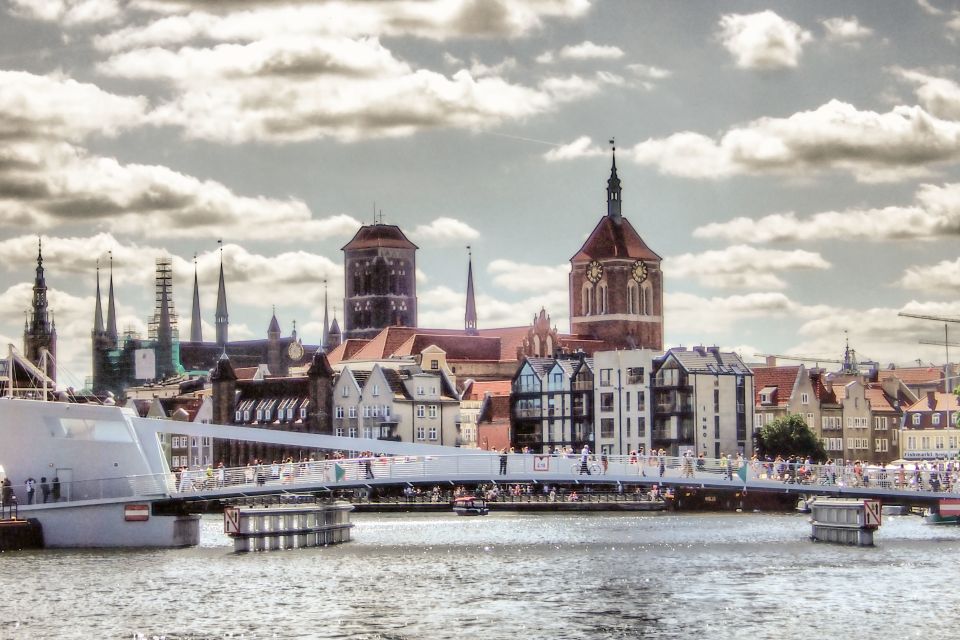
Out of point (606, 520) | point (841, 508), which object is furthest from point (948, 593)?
point (606, 520)

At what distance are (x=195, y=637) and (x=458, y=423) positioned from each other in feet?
432

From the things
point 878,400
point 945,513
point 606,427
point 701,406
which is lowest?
point 945,513

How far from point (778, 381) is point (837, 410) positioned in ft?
20.9

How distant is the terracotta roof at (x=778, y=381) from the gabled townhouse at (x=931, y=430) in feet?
49.7

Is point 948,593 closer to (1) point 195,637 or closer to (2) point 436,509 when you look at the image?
(1) point 195,637

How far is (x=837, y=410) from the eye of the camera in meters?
180

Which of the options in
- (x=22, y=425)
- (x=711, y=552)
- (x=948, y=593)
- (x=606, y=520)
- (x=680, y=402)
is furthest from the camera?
(x=680, y=402)

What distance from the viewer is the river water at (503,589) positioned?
57469 millimetres

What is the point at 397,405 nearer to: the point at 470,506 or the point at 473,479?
the point at 470,506

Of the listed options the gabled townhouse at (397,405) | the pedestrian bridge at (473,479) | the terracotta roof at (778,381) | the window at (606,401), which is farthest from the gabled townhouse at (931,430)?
the pedestrian bridge at (473,479)

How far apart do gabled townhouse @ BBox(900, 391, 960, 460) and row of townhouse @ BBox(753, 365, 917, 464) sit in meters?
0.89

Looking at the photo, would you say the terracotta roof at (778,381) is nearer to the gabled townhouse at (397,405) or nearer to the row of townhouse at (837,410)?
the row of townhouse at (837,410)

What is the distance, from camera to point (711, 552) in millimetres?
83562

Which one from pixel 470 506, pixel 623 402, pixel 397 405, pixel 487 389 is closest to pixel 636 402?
pixel 623 402
